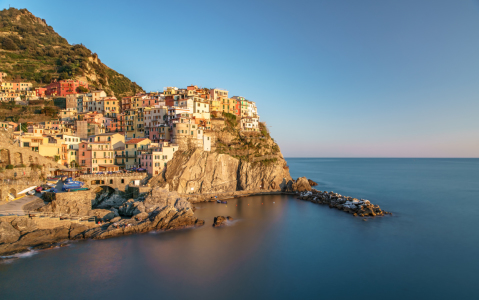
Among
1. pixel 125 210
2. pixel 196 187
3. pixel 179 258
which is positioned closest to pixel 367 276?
pixel 179 258

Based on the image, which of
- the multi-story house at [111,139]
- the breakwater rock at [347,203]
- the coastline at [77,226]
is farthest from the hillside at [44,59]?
the breakwater rock at [347,203]

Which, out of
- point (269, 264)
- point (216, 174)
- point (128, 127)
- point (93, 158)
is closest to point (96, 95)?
point (128, 127)

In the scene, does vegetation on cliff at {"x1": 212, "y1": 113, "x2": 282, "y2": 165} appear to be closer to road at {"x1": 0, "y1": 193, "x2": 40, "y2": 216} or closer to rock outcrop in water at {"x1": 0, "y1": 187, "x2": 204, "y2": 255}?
rock outcrop in water at {"x1": 0, "y1": 187, "x2": 204, "y2": 255}

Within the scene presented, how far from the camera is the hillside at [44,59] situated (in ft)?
237

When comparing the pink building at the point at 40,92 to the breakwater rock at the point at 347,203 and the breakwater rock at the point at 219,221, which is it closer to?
the breakwater rock at the point at 219,221

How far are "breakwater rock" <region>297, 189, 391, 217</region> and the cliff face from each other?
672cm

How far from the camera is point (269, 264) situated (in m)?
21.8

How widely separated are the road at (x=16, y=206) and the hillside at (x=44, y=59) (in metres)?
49.8

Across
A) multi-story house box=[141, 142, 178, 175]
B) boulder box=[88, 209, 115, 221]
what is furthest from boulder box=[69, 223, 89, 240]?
multi-story house box=[141, 142, 178, 175]

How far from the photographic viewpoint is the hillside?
72125mm

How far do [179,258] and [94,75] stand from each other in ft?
Answer: 240

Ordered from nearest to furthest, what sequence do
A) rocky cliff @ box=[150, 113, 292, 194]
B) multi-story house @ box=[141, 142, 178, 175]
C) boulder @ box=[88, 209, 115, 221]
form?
boulder @ box=[88, 209, 115, 221]
multi-story house @ box=[141, 142, 178, 175]
rocky cliff @ box=[150, 113, 292, 194]

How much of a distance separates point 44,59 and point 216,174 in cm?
7142

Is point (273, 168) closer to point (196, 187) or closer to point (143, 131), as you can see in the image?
point (196, 187)
